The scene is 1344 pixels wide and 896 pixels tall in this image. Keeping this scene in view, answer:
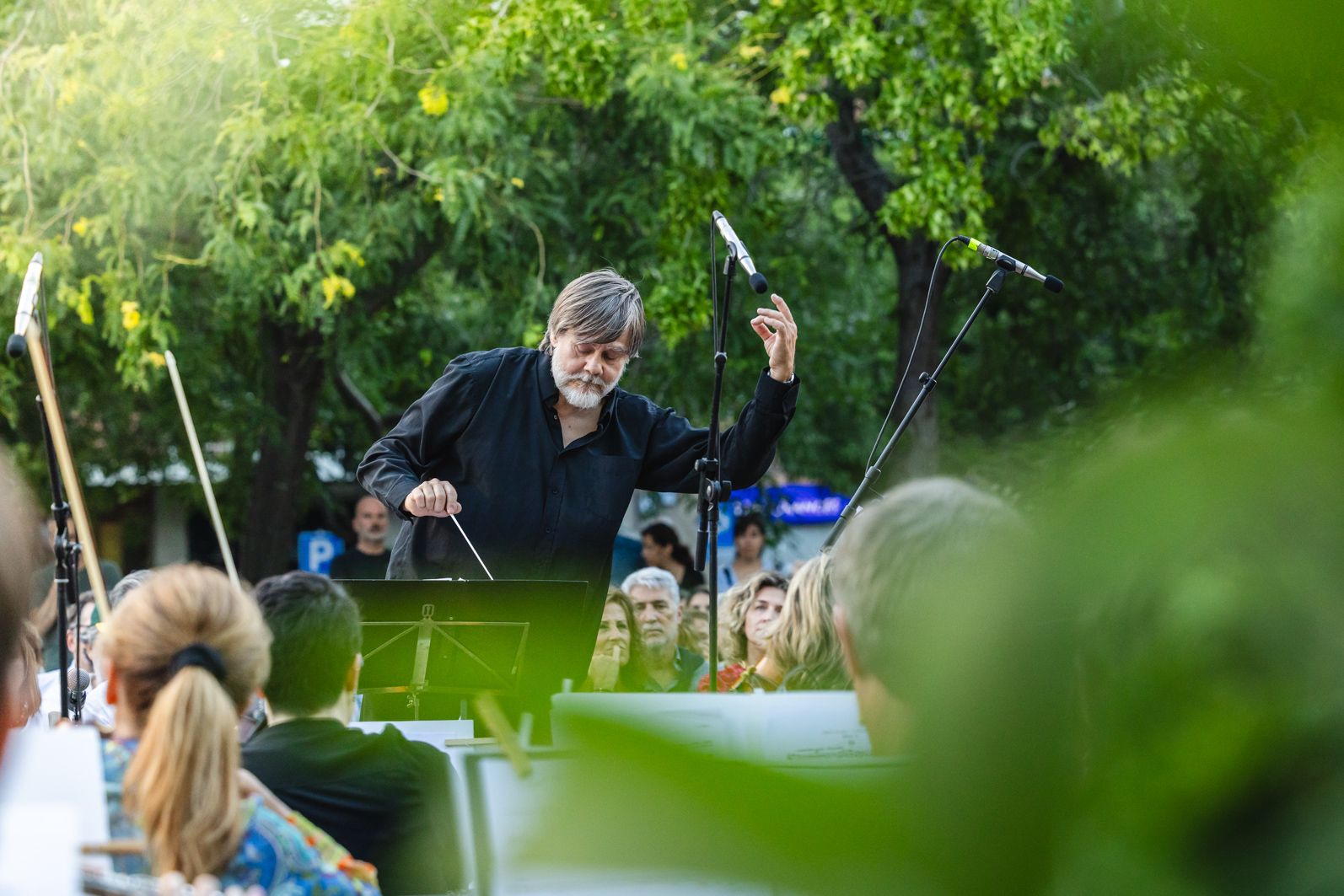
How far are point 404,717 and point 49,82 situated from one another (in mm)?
5641

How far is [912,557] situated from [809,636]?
10.3ft

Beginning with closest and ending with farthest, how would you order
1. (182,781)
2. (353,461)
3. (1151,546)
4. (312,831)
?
(1151,546)
(182,781)
(312,831)
(353,461)

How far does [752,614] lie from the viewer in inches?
215

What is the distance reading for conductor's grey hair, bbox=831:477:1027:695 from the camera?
503 mm

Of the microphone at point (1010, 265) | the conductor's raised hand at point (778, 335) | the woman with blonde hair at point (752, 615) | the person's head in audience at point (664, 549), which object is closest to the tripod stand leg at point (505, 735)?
the conductor's raised hand at point (778, 335)

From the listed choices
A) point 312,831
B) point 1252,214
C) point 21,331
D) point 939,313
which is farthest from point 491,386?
point 939,313

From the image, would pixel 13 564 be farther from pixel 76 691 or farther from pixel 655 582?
pixel 655 582

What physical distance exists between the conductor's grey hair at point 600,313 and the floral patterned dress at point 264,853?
225 cm

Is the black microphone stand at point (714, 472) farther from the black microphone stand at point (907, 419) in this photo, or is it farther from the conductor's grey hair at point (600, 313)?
the black microphone stand at point (907, 419)

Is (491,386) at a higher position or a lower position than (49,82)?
lower

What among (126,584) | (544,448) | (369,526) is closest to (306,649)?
(544,448)

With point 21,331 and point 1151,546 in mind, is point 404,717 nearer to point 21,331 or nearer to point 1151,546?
point 21,331

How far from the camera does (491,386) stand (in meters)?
4.52

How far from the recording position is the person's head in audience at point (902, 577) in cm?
51
